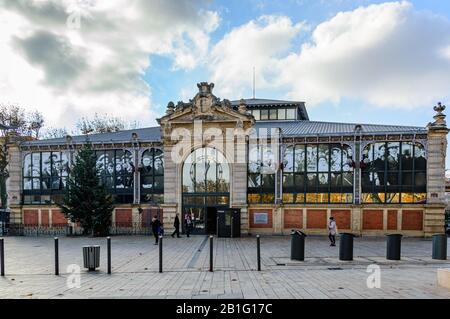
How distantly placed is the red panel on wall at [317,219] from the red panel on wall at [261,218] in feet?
9.54

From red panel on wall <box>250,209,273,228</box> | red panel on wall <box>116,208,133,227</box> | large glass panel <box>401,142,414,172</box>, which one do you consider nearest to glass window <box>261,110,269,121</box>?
red panel on wall <box>250,209,273,228</box>

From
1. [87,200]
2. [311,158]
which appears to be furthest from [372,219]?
[87,200]

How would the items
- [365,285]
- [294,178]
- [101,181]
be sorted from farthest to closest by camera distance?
[101,181] < [294,178] < [365,285]

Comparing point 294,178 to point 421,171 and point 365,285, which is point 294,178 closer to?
point 421,171

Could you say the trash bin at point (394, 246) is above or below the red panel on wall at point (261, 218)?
above

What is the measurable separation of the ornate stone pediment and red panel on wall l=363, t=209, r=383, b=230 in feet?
35.9

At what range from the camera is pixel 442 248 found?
39.0ft

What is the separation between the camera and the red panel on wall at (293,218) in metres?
21.3

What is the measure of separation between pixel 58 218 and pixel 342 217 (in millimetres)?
23289

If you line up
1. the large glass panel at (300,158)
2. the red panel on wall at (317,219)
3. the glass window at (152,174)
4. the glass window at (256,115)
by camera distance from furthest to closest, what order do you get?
1. the glass window at (256,115)
2. the glass window at (152,174)
3. the large glass panel at (300,158)
4. the red panel on wall at (317,219)

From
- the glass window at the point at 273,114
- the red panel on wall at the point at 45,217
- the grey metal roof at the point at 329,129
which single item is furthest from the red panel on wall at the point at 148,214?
the glass window at the point at 273,114

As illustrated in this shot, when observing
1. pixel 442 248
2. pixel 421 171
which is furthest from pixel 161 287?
pixel 421 171

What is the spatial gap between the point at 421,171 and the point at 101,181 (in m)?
25.0

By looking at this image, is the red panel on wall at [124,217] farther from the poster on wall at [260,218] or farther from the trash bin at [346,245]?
the trash bin at [346,245]
